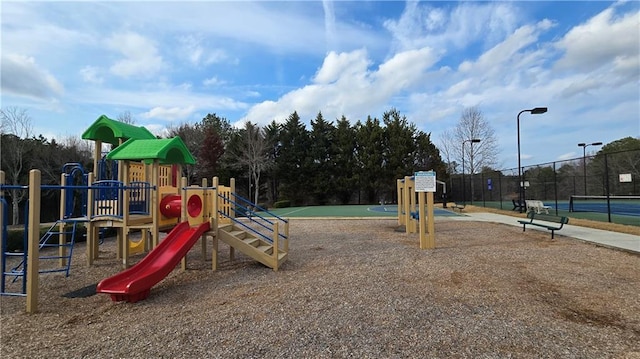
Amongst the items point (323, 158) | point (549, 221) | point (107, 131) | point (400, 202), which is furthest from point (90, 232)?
point (323, 158)

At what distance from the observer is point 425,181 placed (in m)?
8.69

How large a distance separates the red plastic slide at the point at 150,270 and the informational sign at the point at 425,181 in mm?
5190

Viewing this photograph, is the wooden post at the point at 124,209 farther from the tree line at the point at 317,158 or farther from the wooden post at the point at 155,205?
the tree line at the point at 317,158

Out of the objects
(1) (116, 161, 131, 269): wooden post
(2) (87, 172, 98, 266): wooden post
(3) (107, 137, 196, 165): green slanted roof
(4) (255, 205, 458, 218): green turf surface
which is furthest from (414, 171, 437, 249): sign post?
(4) (255, 205, 458, 218): green turf surface

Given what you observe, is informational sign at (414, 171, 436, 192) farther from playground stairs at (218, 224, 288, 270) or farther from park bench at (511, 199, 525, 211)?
park bench at (511, 199, 525, 211)

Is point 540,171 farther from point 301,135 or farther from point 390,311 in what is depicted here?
point 301,135

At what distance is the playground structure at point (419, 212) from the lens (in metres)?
8.56

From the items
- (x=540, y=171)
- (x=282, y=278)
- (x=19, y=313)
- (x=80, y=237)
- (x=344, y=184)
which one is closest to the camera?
(x=19, y=313)

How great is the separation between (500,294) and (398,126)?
36.2 m

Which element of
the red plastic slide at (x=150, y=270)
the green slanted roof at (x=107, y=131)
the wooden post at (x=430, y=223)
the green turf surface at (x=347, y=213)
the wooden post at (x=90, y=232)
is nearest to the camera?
the red plastic slide at (x=150, y=270)

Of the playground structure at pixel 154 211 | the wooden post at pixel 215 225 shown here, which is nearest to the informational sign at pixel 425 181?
the playground structure at pixel 154 211

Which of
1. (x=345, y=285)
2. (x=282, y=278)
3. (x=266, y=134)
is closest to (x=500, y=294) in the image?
(x=345, y=285)

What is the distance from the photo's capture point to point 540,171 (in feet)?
66.5

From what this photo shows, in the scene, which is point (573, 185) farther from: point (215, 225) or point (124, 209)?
point (124, 209)
